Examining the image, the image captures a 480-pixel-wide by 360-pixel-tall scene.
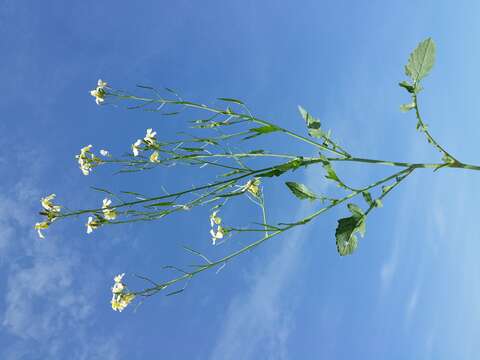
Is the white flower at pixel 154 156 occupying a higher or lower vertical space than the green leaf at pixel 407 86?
higher

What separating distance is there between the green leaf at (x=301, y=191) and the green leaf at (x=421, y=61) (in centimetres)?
70

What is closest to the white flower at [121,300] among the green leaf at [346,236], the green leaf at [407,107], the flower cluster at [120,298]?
the flower cluster at [120,298]

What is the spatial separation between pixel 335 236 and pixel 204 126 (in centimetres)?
84

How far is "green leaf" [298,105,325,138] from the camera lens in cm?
251

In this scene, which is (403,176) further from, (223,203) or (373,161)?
(223,203)

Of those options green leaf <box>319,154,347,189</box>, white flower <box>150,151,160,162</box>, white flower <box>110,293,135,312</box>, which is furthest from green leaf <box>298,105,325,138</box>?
white flower <box>110,293,135,312</box>

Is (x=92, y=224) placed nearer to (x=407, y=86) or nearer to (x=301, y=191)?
(x=301, y=191)

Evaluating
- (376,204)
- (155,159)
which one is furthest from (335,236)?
(155,159)

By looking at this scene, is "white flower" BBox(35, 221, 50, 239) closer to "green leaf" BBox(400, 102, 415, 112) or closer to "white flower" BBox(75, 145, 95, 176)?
"white flower" BBox(75, 145, 95, 176)

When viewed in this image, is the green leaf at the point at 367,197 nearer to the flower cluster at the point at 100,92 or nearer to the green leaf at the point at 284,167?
the green leaf at the point at 284,167

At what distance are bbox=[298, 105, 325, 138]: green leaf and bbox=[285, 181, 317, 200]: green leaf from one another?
0.26m

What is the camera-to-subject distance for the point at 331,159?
228 centimetres

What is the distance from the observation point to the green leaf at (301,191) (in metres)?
2.59

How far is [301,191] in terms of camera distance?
2.62m
